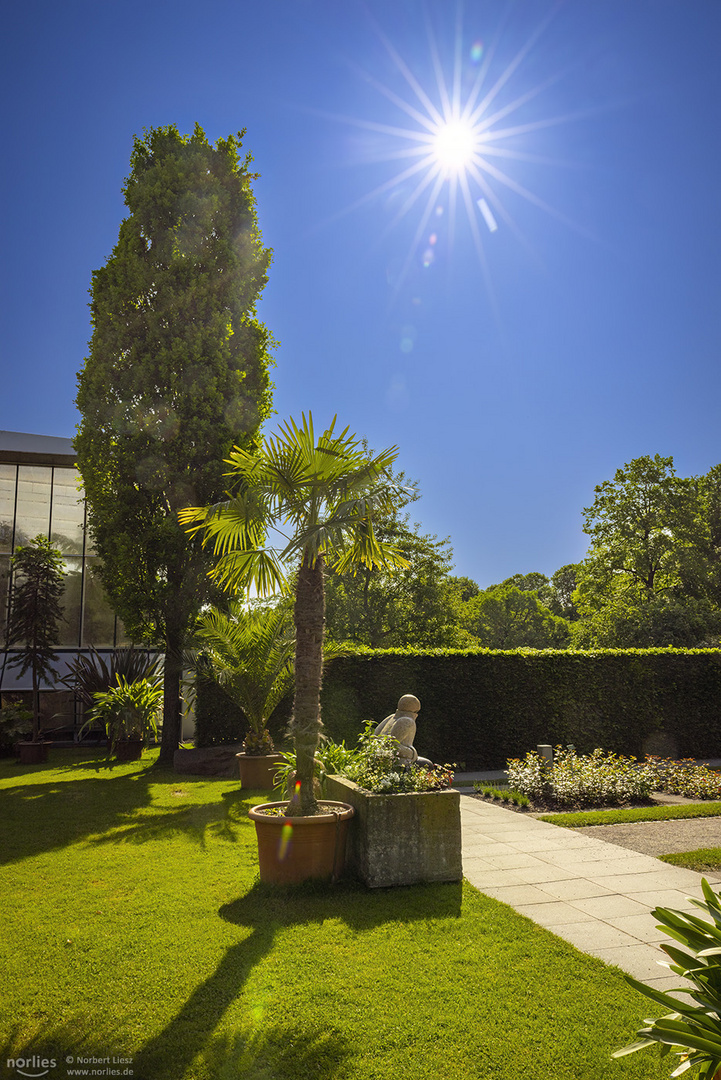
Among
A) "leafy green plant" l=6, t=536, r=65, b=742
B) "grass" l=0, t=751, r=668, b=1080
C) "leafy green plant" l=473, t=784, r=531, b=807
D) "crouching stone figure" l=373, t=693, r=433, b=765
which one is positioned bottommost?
"leafy green plant" l=473, t=784, r=531, b=807

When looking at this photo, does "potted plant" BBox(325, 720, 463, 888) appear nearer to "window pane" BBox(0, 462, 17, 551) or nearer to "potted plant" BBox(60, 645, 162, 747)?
"potted plant" BBox(60, 645, 162, 747)

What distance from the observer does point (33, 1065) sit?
101 inches

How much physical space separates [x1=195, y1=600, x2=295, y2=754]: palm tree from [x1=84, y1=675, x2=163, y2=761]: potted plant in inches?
131

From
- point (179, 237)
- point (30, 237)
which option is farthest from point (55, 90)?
point (179, 237)

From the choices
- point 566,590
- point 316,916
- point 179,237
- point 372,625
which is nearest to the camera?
point 316,916

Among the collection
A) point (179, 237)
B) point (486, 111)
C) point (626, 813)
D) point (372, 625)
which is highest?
point (179, 237)

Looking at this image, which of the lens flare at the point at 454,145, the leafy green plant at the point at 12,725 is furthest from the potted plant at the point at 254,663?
the lens flare at the point at 454,145

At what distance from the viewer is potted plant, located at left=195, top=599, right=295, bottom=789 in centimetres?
1036

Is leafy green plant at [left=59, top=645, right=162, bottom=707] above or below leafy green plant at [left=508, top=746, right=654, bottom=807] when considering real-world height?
above

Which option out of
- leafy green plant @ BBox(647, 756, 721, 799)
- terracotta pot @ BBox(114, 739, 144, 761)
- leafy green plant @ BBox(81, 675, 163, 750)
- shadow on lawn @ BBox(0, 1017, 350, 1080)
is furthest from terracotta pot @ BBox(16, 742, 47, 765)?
leafy green plant @ BBox(647, 756, 721, 799)

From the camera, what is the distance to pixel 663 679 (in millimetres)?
13656

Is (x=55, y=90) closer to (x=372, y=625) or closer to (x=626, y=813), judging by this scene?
(x=626, y=813)

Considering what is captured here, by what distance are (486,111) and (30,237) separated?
729cm

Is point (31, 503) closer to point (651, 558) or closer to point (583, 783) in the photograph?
point (583, 783)
